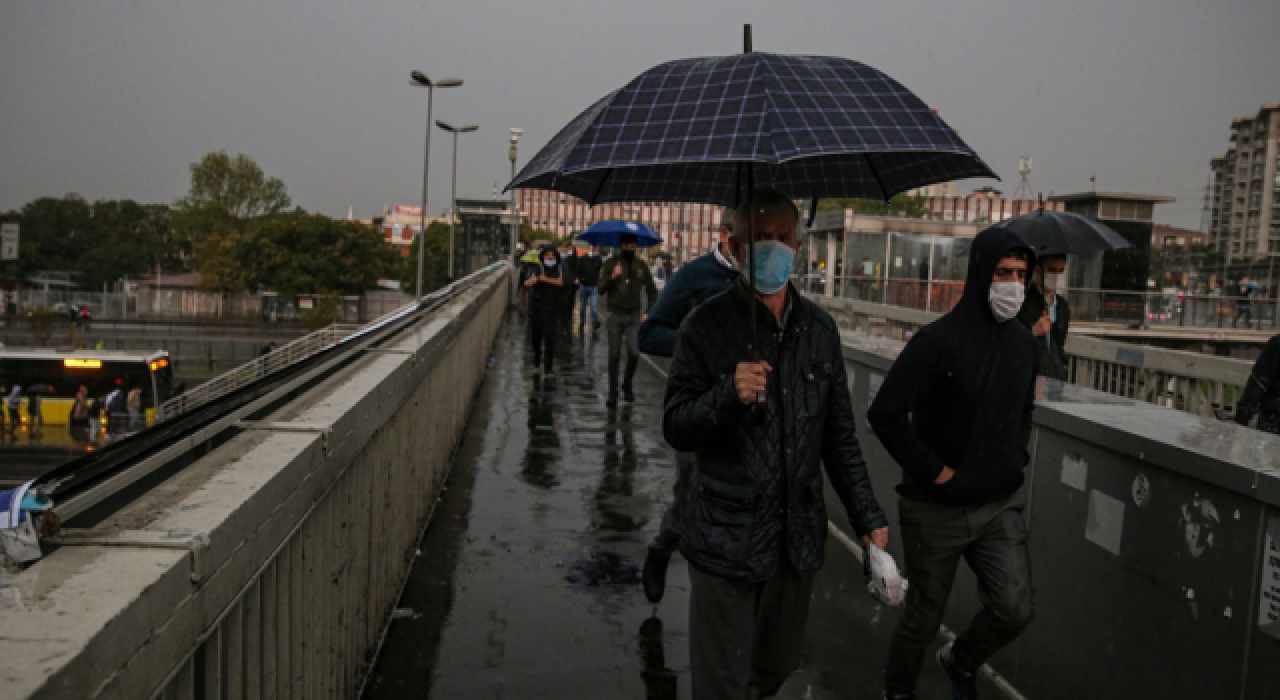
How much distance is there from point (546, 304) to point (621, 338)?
8.62ft

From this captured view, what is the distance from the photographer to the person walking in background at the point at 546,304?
15.2 m

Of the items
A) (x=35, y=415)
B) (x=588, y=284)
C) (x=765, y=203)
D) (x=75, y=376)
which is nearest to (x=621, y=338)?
(x=765, y=203)

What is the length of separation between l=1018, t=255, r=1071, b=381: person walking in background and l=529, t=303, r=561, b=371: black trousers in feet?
29.9

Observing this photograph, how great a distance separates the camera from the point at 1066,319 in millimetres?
6910

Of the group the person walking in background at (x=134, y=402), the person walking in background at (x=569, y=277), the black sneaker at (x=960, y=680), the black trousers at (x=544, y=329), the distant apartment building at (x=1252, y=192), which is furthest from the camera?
the distant apartment building at (x=1252, y=192)

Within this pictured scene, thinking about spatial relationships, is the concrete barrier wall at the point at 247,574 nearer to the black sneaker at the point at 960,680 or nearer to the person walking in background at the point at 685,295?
the person walking in background at the point at 685,295

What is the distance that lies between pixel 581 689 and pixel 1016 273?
2370mm

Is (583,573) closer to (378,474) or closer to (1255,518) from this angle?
(378,474)

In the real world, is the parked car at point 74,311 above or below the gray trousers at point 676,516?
below

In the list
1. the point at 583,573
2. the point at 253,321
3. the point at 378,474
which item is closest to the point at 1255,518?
the point at 378,474

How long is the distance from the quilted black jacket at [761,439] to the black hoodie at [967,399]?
400 millimetres

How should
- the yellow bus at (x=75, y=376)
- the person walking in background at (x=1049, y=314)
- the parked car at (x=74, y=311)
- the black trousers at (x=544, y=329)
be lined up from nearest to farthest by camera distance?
the person walking in background at (x=1049, y=314), the black trousers at (x=544, y=329), the yellow bus at (x=75, y=376), the parked car at (x=74, y=311)

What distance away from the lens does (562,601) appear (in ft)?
19.6

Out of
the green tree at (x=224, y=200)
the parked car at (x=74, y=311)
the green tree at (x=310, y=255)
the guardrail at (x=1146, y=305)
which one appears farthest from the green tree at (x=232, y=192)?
the guardrail at (x=1146, y=305)
